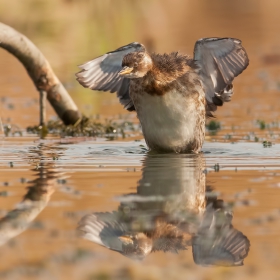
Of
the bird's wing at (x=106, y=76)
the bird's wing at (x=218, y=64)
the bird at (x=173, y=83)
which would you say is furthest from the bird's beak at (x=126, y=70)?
the bird's wing at (x=218, y=64)

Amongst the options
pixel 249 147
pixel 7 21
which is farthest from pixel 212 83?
pixel 7 21

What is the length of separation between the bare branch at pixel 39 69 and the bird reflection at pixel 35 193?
80.3 inches

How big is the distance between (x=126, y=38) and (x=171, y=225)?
2059 cm

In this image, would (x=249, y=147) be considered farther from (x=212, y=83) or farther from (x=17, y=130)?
(x=17, y=130)

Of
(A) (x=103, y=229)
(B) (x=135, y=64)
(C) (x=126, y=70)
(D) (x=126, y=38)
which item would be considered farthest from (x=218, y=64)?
(D) (x=126, y=38)

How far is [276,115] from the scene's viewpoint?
50.8 feet

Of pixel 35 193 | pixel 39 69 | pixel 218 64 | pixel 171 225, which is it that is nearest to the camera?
pixel 171 225

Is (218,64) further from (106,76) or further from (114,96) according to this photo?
(114,96)

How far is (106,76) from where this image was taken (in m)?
12.2

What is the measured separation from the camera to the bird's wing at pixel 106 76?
39.1 feet

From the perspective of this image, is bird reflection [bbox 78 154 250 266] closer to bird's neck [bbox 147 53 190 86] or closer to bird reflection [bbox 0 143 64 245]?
bird reflection [bbox 0 143 64 245]

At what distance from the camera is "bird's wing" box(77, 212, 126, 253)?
257 inches

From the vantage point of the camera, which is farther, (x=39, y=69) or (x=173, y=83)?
(x=39, y=69)

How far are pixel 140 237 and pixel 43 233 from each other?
2.50 ft
